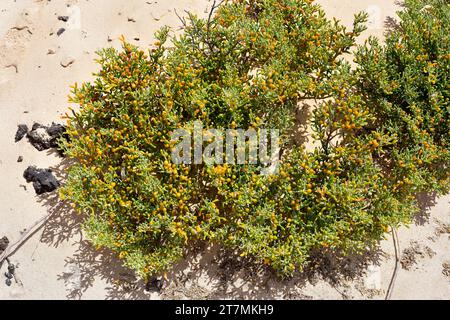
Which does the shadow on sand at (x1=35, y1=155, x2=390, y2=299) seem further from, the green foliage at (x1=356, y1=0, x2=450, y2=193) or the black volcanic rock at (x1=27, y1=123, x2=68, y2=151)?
the black volcanic rock at (x1=27, y1=123, x2=68, y2=151)

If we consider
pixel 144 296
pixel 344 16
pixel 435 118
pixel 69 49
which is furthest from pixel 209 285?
pixel 344 16

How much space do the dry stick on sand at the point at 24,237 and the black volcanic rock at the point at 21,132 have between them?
54.0 inches

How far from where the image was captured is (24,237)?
19.2ft

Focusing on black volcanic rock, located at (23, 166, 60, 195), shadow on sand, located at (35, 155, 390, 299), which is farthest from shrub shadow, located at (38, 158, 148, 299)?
black volcanic rock, located at (23, 166, 60, 195)

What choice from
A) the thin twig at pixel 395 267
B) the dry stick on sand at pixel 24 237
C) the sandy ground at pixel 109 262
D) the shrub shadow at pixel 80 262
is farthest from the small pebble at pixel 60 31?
the thin twig at pixel 395 267

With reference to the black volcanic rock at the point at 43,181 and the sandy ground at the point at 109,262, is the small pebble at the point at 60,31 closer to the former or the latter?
the sandy ground at the point at 109,262

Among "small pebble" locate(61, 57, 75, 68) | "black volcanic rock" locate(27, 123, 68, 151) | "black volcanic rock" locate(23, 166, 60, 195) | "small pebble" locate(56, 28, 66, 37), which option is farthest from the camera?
"small pebble" locate(56, 28, 66, 37)

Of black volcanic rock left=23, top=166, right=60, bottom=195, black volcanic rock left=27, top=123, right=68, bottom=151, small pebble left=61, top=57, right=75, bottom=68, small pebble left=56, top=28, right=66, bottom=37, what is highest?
small pebble left=56, top=28, right=66, bottom=37

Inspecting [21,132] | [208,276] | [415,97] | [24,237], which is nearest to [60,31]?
[21,132]

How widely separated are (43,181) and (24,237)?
81cm

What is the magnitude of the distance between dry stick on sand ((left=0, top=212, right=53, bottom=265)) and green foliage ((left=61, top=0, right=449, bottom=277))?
21.8 inches

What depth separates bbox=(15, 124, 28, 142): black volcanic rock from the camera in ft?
21.0

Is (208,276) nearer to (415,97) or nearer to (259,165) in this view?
(259,165)

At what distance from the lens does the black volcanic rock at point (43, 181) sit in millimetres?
6016
